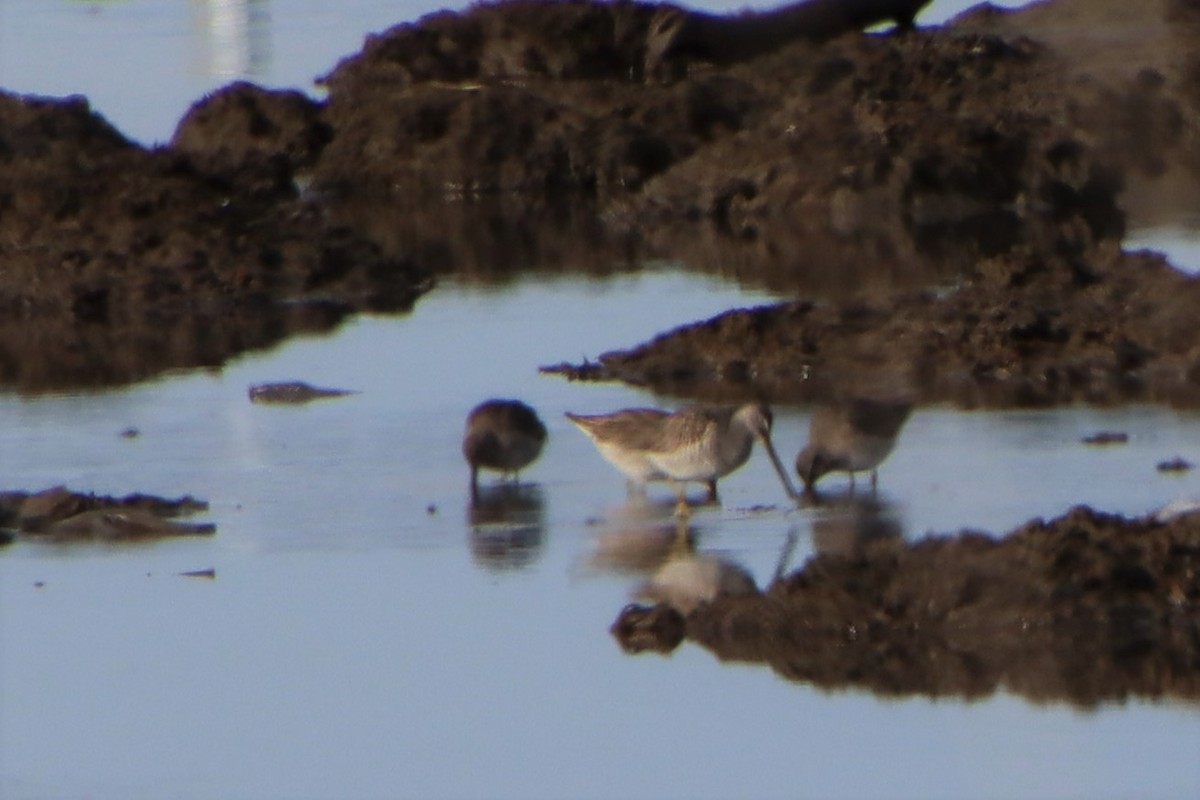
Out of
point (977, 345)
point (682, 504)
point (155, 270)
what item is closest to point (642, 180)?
point (155, 270)

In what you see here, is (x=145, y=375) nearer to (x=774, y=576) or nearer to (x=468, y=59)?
(x=774, y=576)

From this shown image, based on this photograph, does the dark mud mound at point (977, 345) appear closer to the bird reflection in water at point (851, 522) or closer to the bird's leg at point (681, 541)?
the bird reflection in water at point (851, 522)

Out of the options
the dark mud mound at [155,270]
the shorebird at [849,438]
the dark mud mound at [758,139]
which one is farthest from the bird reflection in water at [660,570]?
the dark mud mound at [758,139]

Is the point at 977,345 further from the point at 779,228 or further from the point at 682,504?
the point at 779,228

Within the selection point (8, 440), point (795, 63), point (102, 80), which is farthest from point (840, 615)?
point (102, 80)

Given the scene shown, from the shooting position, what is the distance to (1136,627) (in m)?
8.62

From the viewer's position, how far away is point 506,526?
1076 cm

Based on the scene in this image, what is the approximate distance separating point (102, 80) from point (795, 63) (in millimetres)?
8490

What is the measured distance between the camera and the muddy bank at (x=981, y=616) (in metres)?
8.39

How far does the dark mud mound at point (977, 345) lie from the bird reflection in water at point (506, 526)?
2105 millimetres

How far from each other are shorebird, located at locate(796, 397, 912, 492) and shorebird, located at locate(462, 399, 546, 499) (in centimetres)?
109

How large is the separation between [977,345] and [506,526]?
3653 millimetres

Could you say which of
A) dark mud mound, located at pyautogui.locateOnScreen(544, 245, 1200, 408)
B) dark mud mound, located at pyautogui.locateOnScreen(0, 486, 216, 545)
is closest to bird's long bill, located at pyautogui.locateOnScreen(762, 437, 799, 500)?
dark mud mound, located at pyautogui.locateOnScreen(544, 245, 1200, 408)

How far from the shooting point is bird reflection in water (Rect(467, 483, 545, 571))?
10.2m
